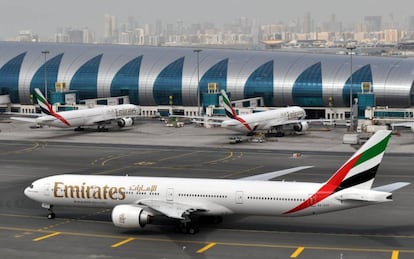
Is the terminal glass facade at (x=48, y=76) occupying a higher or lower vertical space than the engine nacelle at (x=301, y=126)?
higher

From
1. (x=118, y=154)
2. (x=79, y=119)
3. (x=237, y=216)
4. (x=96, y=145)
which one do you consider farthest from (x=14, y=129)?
(x=237, y=216)

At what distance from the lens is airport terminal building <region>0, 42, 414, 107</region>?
497ft

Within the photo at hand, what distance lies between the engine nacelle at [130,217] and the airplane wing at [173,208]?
1174 mm

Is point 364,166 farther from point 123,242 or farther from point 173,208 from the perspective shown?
point 123,242

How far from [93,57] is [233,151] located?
2892 inches

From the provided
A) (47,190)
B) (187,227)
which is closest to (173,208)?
(187,227)

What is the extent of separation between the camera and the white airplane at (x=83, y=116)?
127 metres

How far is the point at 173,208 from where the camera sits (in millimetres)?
57750

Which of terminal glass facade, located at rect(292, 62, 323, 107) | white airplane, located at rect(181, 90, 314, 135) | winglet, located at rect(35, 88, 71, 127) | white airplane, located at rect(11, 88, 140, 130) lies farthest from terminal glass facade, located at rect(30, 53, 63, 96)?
terminal glass facade, located at rect(292, 62, 323, 107)

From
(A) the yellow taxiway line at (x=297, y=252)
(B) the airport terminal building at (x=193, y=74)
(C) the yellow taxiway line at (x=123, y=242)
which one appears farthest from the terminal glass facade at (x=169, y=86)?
(A) the yellow taxiway line at (x=297, y=252)

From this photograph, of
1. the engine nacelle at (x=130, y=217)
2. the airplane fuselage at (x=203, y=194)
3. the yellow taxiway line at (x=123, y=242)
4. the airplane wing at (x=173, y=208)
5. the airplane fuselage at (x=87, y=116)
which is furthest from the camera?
the airplane fuselage at (x=87, y=116)

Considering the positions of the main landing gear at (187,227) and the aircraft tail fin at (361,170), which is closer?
the aircraft tail fin at (361,170)

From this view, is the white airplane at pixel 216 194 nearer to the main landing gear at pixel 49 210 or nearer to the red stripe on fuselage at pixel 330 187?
the red stripe on fuselage at pixel 330 187

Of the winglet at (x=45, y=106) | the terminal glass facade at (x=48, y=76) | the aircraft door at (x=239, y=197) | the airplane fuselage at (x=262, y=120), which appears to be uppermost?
the terminal glass facade at (x=48, y=76)
